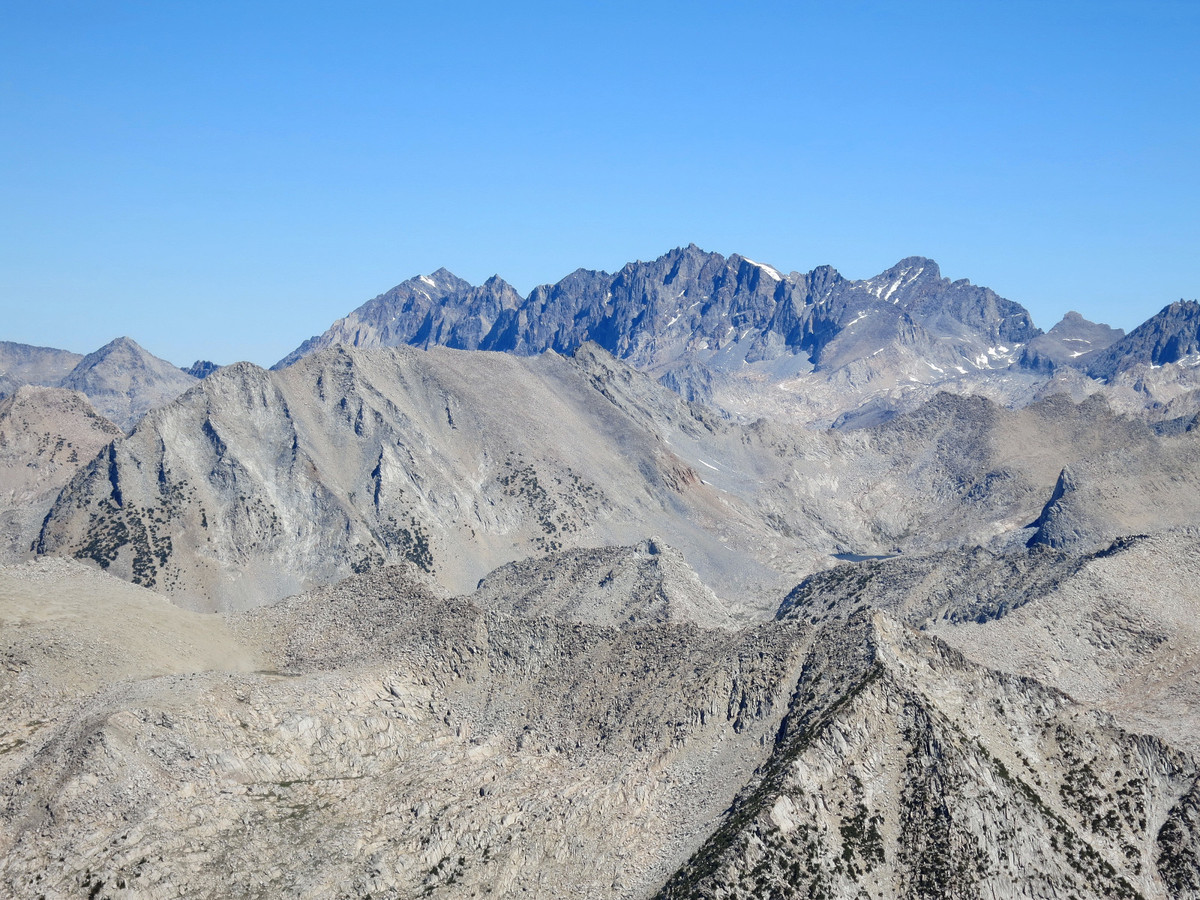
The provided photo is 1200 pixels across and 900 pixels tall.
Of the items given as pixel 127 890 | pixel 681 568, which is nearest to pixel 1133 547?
pixel 681 568

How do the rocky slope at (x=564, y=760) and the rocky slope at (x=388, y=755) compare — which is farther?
the rocky slope at (x=388, y=755)

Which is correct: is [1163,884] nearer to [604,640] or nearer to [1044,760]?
[1044,760]

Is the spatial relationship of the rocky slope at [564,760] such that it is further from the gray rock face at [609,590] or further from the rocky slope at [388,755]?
the gray rock face at [609,590]

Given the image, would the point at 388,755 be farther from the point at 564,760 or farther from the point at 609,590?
the point at 609,590

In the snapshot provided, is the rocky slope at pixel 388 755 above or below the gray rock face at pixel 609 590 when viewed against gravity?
below

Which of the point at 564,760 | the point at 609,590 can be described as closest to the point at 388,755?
the point at 564,760

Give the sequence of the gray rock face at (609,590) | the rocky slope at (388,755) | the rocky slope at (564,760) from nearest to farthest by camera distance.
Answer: the rocky slope at (564,760) < the rocky slope at (388,755) < the gray rock face at (609,590)

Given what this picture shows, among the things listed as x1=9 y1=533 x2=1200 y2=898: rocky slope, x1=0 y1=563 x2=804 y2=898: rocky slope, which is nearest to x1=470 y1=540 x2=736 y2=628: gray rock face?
x1=9 y1=533 x2=1200 y2=898: rocky slope

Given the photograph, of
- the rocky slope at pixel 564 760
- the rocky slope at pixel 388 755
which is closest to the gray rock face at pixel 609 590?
the rocky slope at pixel 564 760

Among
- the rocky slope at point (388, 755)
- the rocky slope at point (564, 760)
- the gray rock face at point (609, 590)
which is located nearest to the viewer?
the rocky slope at point (564, 760)

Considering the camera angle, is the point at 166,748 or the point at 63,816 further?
the point at 166,748

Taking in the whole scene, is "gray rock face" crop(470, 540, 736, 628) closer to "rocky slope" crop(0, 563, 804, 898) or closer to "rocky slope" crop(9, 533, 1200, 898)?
"rocky slope" crop(9, 533, 1200, 898)
